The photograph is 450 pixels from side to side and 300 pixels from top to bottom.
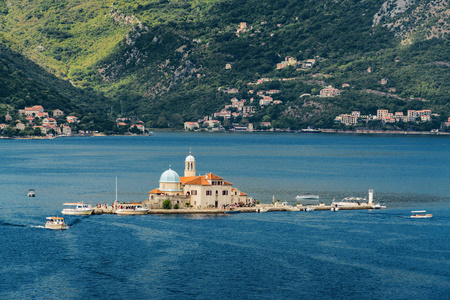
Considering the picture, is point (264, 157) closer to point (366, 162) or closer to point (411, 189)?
point (366, 162)

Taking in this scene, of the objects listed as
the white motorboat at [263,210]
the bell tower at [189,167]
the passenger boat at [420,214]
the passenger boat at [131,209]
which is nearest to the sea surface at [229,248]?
the passenger boat at [420,214]

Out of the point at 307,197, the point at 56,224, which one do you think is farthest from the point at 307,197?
the point at 56,224

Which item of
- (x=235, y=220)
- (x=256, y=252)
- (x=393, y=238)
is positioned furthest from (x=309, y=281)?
(x=235, y=220)

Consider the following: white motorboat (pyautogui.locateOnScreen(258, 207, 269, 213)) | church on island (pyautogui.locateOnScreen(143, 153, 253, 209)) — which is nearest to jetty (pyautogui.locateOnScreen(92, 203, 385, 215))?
white motorboat (pyautogui.locateOnScreen(258, 207, 269, 213))

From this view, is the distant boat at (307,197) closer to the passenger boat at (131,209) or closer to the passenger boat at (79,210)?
the passenger boat at (131,209)

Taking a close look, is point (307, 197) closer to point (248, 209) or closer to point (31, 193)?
point (248, 209)

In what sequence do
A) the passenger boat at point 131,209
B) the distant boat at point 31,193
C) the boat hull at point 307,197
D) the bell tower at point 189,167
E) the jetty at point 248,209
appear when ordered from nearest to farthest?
the passenger boat at point 131,209, the jetty at point 248,209, the bell tower at point 189,167, the distant boat at point 31,193, the boat hull at point 307,197

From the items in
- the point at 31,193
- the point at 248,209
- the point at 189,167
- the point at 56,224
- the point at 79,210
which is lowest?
the point at 56,224
